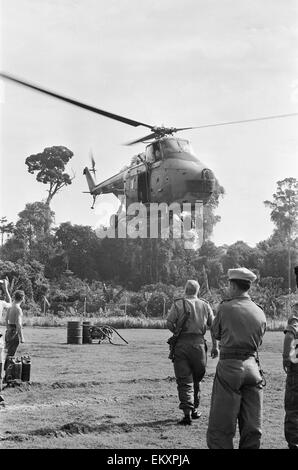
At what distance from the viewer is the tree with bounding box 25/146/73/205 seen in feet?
157

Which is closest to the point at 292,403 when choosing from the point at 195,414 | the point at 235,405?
the point at 235,405

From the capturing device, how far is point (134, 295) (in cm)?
3966

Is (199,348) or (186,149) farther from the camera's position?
(186,149)

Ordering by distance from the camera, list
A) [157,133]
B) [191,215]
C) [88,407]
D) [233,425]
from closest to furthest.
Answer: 1. [233,425]
2. [88,407]
3. [157,133]
4. [191,215]

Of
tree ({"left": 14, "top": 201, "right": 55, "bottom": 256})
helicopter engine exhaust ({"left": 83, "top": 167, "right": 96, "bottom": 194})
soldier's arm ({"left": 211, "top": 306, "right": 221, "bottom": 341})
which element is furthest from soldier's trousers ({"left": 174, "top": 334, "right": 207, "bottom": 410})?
tree ({"left": 14, "top": 201, "right": 55, "bottom": 256})

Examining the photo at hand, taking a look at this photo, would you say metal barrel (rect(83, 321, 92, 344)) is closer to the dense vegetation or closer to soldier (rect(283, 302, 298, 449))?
soldier (rect(283, 302, 298, 449))

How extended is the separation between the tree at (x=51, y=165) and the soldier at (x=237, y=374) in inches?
1715

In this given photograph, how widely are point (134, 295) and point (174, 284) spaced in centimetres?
578

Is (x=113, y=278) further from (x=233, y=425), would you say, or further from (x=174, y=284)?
(x=233, y=425)

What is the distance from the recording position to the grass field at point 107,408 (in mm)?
6012

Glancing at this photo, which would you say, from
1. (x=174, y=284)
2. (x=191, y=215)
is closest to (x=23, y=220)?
(x=174, y=284)

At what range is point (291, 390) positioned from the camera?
5660mm

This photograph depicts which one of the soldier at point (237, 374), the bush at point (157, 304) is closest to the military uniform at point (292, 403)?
the soldier at point (237, 374)

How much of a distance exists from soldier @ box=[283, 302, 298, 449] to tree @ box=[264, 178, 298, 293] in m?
44.2
